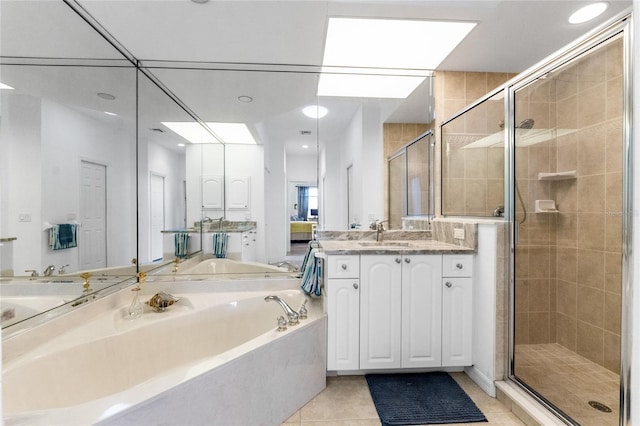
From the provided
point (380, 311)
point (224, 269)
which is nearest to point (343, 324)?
point (380, 311)

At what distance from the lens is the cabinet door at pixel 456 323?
203 centimetres

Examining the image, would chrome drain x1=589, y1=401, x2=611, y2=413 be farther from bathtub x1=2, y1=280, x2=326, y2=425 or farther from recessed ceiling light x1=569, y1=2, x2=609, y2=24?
recessed ceiling light x1=569, y1=2, x2=609, y2=24

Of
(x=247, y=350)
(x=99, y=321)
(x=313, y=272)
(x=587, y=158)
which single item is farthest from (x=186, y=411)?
(x=587, y=158)

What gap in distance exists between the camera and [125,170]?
207 cm

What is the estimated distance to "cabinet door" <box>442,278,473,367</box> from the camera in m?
2.03

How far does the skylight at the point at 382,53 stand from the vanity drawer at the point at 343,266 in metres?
1.46

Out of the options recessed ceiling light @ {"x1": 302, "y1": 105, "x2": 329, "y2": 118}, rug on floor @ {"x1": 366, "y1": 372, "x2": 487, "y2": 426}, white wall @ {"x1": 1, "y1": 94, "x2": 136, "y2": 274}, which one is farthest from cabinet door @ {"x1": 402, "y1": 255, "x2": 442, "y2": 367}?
white wall @ {"x1": 1, "y1": 94, "x2": 136, "y2": 274}

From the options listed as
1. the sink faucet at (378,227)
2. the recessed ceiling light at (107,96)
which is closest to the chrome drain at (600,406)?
the sink faucet at (378,227)

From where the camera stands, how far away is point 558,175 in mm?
2131

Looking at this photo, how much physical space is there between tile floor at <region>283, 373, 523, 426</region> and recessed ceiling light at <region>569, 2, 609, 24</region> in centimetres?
247

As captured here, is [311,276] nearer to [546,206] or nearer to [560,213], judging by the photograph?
[546,206]

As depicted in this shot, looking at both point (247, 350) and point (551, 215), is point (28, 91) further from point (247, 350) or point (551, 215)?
point (551, 215)

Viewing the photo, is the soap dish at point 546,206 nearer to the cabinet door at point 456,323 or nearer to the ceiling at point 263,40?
the cabinet door at point 456,323

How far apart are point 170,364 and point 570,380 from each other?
2.55 metres
